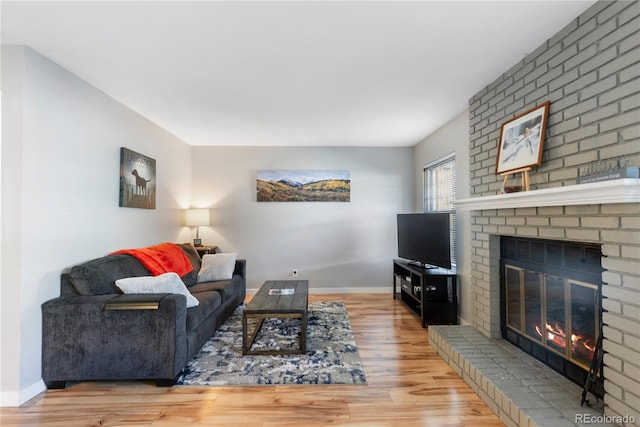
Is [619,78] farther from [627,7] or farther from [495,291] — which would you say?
[495,291]

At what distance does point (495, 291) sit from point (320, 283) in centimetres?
273

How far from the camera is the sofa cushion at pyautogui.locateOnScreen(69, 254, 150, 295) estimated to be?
2.23 meters

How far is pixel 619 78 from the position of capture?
1489 millimetres

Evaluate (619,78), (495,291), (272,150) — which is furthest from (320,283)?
(619,78)

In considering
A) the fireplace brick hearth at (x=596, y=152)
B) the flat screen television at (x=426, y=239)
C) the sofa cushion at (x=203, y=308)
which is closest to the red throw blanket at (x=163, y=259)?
the sofa cushion at (x=203, y=308)

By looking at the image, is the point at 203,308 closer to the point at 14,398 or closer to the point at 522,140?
the point at 14,398

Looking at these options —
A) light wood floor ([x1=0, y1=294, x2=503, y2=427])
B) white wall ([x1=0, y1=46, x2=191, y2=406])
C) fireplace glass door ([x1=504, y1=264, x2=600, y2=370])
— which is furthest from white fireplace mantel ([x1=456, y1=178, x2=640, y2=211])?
white wall ([x1=0, y1=46, x2=191, y2=406])

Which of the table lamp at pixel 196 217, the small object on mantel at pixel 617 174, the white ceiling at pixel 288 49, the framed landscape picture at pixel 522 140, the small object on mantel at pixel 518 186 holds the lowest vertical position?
the table lamp at pixel 196 217

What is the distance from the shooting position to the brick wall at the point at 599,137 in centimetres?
141

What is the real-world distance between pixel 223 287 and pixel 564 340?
10.0 feet

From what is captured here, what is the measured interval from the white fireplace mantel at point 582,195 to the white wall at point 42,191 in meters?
3.31

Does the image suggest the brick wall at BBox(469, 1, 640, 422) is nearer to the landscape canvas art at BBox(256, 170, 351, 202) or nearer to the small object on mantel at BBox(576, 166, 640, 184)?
the small object on mantel at BBox(576, 166, 640, 184)

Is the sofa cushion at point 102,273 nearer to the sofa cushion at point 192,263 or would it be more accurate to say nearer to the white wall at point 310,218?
the sofa cushion at point 192,263

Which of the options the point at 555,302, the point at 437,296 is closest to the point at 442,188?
the point at 437,296
